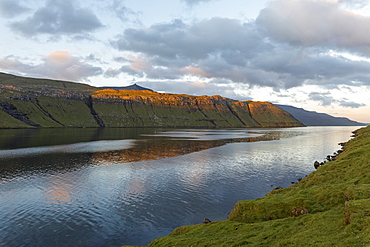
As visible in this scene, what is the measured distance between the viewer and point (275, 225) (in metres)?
25.2

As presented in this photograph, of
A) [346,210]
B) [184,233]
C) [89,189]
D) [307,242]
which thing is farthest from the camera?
[89,189]

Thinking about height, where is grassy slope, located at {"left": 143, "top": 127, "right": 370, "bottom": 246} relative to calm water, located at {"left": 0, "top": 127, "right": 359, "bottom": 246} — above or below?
above

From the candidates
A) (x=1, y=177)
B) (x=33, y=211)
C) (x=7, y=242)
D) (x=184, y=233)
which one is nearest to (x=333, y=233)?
(x=184, y=233)

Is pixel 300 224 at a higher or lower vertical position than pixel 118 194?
higher

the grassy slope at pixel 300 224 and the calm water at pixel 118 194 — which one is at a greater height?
the grassy slope at pixel 300 224

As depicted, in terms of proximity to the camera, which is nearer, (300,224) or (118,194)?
(300,224)

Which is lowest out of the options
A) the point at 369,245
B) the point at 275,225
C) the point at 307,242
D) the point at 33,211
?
the point at 33,211

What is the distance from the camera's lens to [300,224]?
23.7 meters

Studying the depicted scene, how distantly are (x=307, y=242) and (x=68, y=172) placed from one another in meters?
66.1

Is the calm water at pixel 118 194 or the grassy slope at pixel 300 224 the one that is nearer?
the grassy slope at pixel 300 224

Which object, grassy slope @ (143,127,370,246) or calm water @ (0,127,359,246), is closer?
grassy slope @ (143,127,370,246)

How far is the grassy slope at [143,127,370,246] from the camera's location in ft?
61.4

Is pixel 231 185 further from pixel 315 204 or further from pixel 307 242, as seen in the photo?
pixel 307 242

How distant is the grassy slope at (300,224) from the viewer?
18.7 meters
